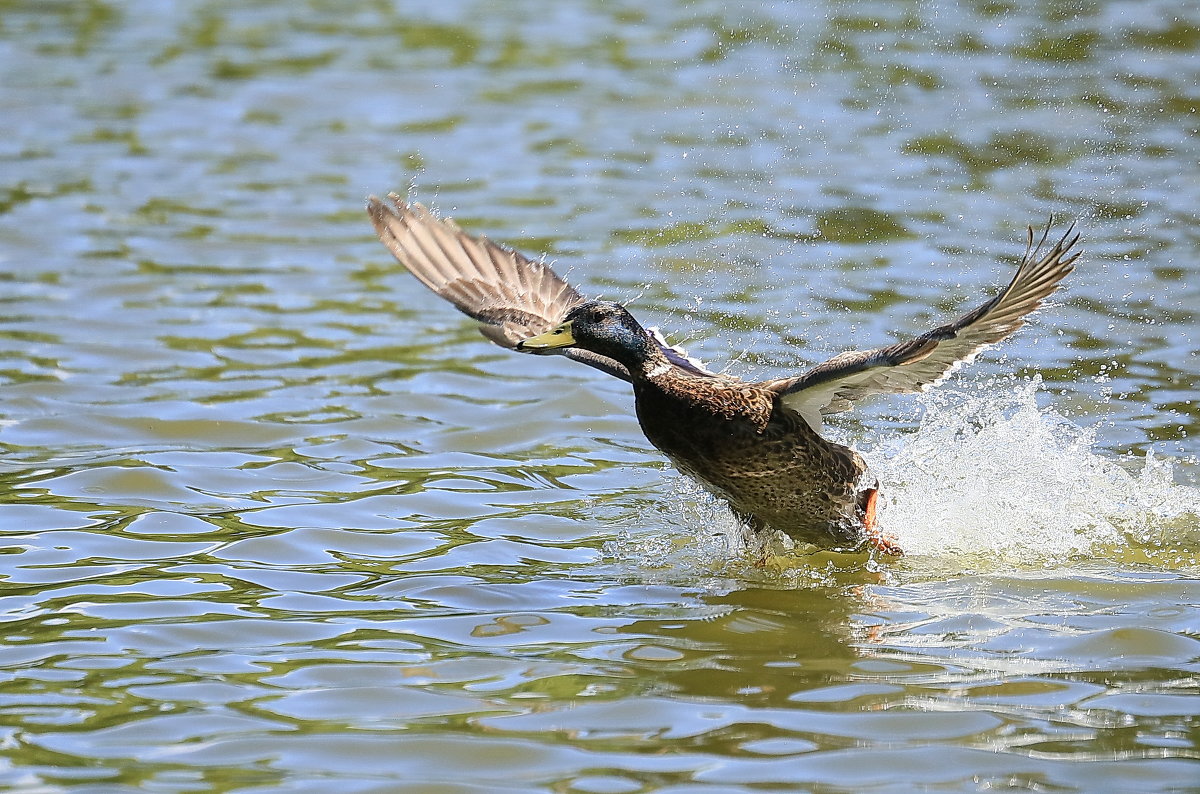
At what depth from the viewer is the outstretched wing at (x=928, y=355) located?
5.62 metres

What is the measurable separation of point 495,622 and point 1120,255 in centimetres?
577

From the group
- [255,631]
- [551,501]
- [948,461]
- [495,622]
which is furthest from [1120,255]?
[255,631]

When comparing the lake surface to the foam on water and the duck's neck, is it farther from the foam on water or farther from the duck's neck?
the duck's neck

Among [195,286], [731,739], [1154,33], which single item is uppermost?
[1154,33]

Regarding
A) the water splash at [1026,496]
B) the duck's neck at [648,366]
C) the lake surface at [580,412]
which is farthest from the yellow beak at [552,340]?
the water splash at [1026,496]

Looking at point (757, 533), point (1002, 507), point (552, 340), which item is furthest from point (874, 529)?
point (552, 340)

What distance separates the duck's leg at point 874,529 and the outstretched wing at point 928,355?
0.40m

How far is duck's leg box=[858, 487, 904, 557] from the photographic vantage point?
6.68m

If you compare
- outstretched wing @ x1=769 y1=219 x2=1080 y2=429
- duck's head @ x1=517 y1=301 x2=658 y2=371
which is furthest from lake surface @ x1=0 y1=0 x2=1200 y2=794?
duck's head @ x1=517 y1=301 x2=658 y2=371

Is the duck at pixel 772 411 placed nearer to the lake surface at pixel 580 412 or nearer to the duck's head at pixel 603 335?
the duck's head at pixel 603 335

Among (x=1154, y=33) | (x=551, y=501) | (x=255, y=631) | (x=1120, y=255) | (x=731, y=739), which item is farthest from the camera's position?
(x=1154, y=33)

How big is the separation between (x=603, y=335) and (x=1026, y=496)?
2126 millimetres

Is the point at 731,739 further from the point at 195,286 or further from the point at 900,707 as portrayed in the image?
the point at 195,286

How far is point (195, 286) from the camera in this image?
34.1 feet
